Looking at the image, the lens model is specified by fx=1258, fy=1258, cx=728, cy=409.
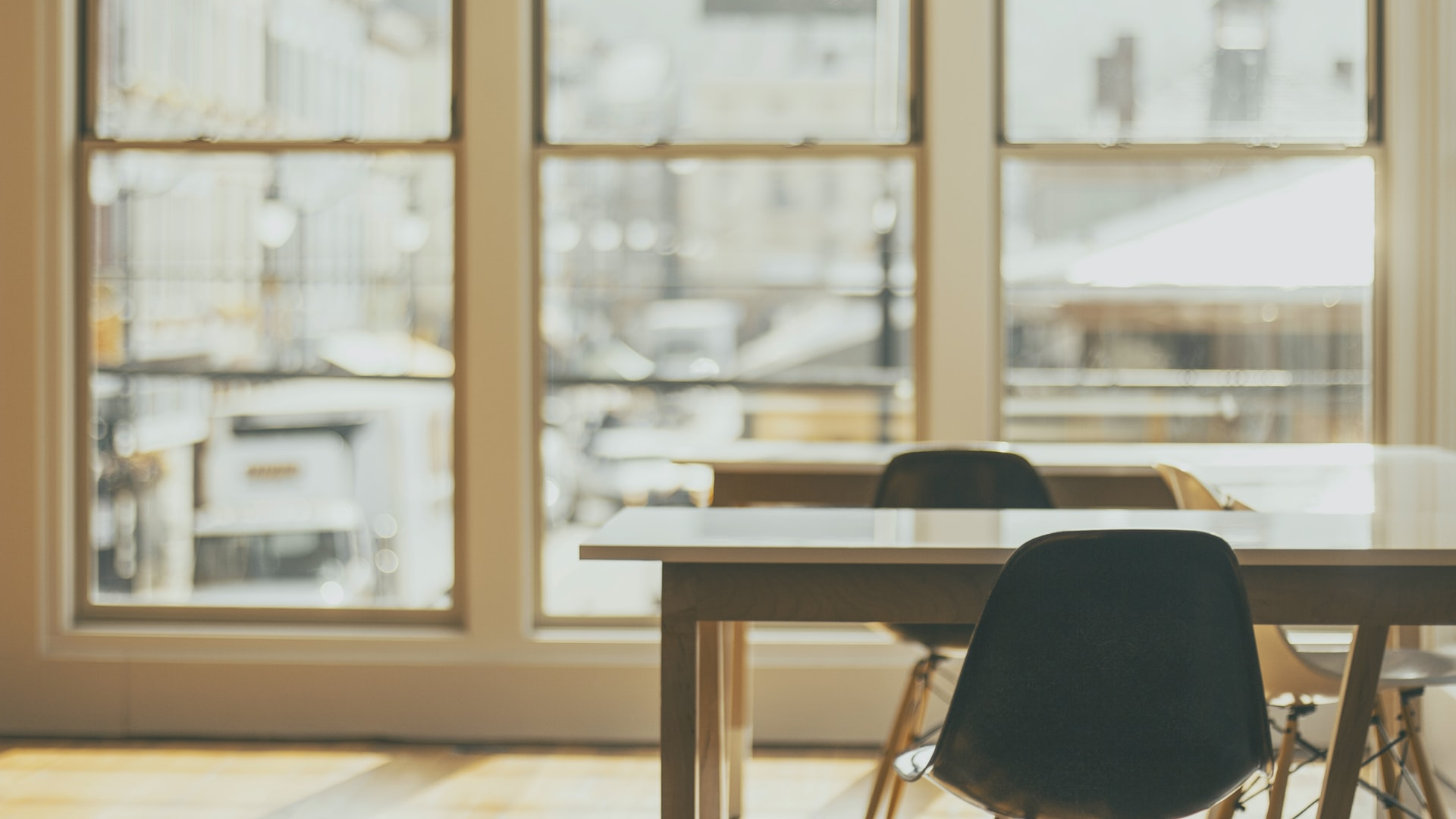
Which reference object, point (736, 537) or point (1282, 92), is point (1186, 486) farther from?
point (1282, 92)

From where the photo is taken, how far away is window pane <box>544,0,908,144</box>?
3.98 meters

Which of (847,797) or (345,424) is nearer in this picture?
(847,797)

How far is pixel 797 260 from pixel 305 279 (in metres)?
1.59

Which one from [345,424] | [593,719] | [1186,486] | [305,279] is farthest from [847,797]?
[305,279]

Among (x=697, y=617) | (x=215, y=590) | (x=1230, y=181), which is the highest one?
(x=1230, y=181)

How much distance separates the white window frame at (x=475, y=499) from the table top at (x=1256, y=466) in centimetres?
56

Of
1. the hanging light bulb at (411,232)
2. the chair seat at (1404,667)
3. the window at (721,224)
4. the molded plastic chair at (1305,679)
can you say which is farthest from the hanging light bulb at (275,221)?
the chair seat at (1404,667)

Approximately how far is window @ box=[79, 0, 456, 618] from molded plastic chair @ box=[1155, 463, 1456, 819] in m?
2.47

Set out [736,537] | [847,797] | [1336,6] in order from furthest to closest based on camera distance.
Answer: [1336,6]
[847,797]
[736,537]

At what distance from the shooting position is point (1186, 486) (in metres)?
2.49

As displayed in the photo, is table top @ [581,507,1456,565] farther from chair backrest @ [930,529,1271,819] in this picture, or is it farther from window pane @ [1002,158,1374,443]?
window pane @ [1002,158,1374,443]

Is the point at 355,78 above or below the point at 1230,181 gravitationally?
above

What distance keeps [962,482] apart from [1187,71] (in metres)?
1.87

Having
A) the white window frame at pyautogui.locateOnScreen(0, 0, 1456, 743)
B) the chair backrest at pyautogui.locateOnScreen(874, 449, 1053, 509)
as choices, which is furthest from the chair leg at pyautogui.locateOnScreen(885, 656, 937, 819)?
the white window frame at pyautogui.locateOnScreen(0, 0, 1456, 743)
